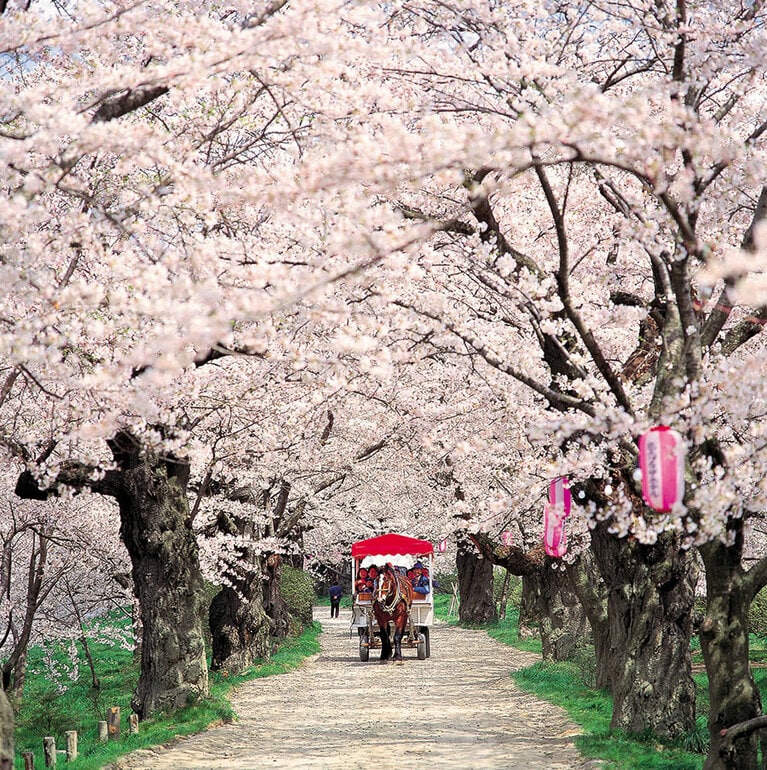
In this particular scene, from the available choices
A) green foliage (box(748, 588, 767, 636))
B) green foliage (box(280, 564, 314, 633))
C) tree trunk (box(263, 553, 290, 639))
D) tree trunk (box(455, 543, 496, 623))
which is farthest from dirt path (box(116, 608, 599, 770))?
tree trunk (box(455, 543, 496, 623))

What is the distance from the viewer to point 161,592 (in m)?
13.4

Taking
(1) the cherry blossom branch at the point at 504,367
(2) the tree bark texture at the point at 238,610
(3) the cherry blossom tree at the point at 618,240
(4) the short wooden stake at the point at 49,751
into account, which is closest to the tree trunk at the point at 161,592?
(4) the short wooden stake at the point at 49,751

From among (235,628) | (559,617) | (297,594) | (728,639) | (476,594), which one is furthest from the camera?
(476,594)

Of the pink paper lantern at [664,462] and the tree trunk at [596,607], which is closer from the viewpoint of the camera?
the pink paper lantern at [664,462]

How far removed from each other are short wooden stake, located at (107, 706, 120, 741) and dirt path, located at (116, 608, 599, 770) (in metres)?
0.78

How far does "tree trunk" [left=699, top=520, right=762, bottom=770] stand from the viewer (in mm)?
7969

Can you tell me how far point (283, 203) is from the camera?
239 inches

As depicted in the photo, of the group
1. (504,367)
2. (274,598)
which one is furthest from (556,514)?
(274,598)

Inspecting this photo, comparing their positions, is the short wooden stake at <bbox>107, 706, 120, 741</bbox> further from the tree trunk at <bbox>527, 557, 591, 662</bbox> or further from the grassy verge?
the tree trunk at <bbox>527, 557, 591, 662</bbox>

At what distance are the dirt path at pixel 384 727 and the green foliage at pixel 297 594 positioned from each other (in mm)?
11892

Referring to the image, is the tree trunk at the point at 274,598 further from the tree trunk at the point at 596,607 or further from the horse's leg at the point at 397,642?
the tree trunk at the point at 596,607

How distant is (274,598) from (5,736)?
2081 cm

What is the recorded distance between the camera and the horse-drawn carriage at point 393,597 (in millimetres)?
21984

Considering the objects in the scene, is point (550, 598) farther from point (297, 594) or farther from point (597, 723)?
point (297, 594)
